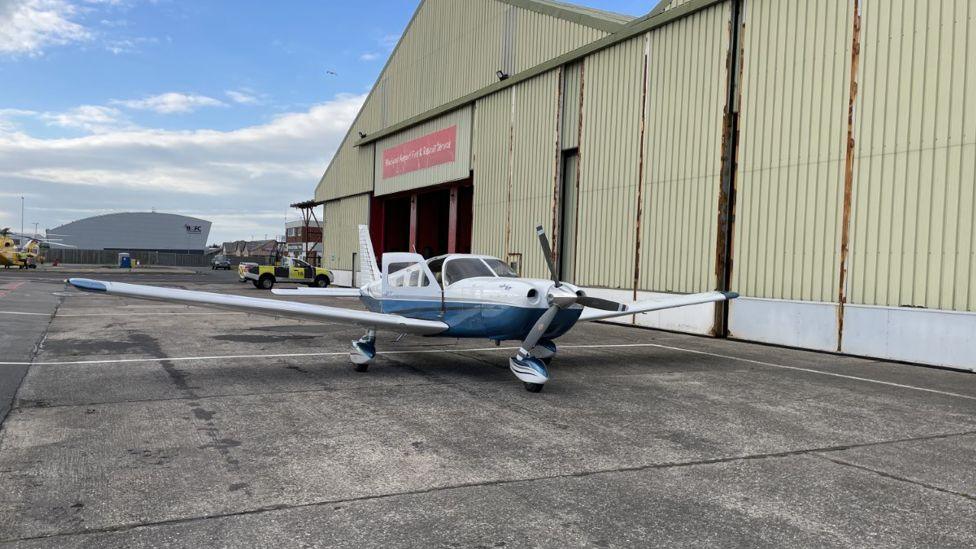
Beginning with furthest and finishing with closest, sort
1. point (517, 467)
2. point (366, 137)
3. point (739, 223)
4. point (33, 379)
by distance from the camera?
point (366, 137), point (739, 223), point (33, 379), point (517, 467)

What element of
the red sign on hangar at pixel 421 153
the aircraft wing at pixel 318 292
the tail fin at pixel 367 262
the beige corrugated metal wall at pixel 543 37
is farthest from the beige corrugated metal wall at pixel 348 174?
the aircraft wing at pixel 318 292

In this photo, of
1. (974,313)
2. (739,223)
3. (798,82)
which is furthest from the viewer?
(739,223)

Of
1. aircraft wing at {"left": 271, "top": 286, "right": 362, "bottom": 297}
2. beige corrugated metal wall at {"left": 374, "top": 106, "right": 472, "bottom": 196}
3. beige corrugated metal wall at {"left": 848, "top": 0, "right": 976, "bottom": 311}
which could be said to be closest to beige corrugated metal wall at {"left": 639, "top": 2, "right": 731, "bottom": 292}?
beige corrugated metal wall at {"left": 848, "top": 0, "right": 976, "bottom": 311}

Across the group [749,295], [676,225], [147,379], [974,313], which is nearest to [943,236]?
[974,313]

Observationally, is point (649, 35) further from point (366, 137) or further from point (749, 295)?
point (366, 137)

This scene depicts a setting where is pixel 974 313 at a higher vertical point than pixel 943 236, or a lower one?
lower

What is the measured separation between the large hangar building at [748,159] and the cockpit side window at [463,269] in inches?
320

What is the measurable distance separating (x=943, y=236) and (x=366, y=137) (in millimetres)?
31633

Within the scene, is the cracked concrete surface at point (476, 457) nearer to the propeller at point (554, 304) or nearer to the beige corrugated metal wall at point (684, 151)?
the propeller at point (554, 304)

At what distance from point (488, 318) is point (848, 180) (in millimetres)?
8996

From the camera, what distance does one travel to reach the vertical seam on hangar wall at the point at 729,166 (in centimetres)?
1584

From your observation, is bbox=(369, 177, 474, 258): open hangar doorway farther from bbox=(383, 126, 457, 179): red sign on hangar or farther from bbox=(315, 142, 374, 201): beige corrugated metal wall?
bbox=(315, 142, 374, 201): beige corrugated metal wall

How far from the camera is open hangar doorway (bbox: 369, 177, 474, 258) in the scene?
1336 inches

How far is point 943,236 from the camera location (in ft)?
37.6
